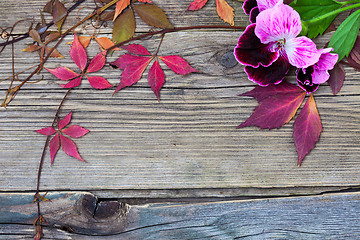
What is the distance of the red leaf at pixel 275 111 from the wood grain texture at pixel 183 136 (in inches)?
0.9

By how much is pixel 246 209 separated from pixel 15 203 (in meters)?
0.66

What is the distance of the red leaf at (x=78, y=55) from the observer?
2.53ft

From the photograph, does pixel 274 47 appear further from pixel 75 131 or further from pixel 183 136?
pixel 75 131

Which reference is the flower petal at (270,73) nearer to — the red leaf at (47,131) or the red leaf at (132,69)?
the red leaf at (132,69)

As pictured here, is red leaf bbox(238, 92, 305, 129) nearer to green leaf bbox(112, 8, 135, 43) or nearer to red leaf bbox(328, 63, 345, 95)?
red leaf bbox(328, 63, 345, 95)

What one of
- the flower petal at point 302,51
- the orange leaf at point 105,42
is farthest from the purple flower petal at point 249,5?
the orange leaf at point 105,42

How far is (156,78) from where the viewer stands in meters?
0.76

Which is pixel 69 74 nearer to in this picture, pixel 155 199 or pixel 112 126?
pixel 112 126

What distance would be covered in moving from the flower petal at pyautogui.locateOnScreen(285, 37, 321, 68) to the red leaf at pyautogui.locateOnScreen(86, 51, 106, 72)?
0.49 m

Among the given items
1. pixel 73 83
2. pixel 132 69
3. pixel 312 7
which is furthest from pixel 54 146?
pixel 312 7

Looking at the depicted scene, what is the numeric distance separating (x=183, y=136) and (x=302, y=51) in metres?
0.37

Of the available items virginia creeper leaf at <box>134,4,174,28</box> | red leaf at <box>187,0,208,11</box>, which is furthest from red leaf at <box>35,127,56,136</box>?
red leaf at <box>187,0,208,11</box>

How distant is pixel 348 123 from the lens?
0.76 metres

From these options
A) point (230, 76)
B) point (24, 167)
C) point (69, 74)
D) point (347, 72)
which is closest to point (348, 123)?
point (347, 72)
